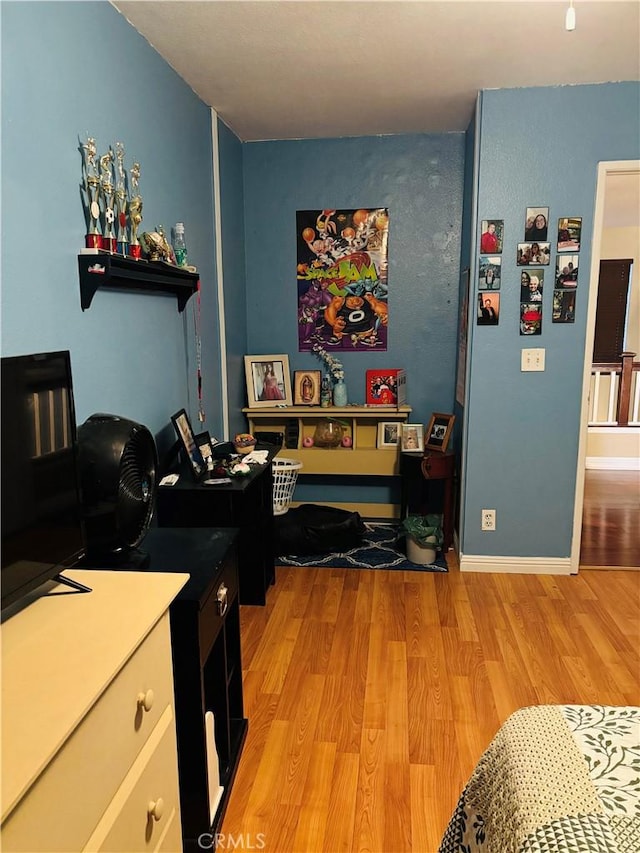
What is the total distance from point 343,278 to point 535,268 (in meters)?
1.28

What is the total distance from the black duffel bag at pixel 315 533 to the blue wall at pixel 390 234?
2.83ft

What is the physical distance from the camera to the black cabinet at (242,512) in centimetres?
259

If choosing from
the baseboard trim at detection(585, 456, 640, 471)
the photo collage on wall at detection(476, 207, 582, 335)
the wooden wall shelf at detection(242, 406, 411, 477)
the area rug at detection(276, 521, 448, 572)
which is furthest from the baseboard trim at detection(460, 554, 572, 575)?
the baseboard trim at detection(585, 456, 640, 471)

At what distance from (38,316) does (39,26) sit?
782 millimetres

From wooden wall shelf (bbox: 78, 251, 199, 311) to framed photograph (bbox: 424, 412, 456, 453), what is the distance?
173 cm

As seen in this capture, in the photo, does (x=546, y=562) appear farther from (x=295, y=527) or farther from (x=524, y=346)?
(x=295, y=527)

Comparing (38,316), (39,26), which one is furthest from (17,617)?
(39,26)

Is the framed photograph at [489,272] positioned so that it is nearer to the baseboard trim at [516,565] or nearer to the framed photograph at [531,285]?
the framed photograph at [531,285]

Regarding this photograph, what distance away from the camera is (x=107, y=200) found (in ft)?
6.49

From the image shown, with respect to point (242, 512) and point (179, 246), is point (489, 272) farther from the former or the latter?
point (242, 512)

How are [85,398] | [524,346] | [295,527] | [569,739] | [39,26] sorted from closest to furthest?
[569,739], [39,26], [85,398], [524,346], [295,527]

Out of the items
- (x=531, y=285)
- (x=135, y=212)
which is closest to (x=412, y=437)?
(x=531, y=285)

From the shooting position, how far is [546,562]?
3367 millimetres

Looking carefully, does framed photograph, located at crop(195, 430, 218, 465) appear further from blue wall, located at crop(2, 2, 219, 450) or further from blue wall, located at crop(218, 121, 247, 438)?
blue wall, located at crop(218, 121, 247, 438)
